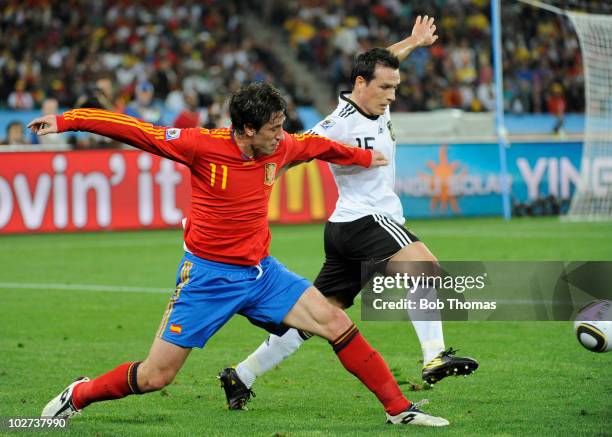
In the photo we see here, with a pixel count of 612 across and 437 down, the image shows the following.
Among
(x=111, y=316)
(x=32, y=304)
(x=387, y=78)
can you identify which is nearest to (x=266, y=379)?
(x=387, y=78)

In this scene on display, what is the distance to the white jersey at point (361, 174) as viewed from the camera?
303 inches

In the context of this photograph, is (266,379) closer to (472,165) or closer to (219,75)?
(472,165)

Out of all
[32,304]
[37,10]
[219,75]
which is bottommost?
[32,304]

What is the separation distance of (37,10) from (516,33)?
13.2 metres

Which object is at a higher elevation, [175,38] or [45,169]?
[175,38]

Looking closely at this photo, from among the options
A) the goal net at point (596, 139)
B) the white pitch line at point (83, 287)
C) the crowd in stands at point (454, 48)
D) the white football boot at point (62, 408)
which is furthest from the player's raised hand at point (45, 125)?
the crowd in stands at point (454, 48)

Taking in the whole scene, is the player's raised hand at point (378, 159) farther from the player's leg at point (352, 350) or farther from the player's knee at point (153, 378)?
the player's knee at point (153, 378)

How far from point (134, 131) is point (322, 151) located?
1.23m

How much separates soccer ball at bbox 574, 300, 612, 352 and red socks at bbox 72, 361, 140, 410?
2.57 meters

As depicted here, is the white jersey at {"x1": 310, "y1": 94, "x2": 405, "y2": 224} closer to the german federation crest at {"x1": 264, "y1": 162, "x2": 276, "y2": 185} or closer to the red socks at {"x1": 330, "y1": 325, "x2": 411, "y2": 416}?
the german federation crest at {"x1": 264, "y1": 162, "x2": 276, "y2": 185}

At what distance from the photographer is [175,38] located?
2883 cm

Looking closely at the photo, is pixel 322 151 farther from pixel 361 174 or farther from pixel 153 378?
pixel 153 378

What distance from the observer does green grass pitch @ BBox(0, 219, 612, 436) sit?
6.33 m

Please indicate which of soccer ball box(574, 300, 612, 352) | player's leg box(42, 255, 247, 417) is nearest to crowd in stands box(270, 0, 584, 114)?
soccer ball box(574, 300, 612, 352)
